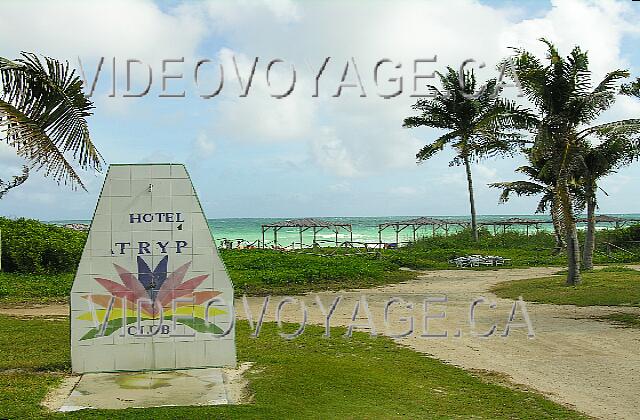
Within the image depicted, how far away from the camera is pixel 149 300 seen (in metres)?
8.27

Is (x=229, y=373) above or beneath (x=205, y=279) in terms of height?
beneath

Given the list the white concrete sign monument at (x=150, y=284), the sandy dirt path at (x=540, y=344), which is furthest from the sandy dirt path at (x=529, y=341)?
the white concrete sign monument at (x=150, y=284)

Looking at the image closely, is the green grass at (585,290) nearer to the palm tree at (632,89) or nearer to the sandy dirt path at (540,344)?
the sandy dirt path at (540,344)


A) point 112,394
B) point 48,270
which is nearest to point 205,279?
point 112,394

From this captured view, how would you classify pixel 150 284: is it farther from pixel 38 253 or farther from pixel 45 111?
pixel 38 253

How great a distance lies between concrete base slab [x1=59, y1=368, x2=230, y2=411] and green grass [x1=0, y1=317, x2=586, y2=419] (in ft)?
0.99

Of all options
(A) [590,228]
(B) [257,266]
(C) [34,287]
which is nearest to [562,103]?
(A) [590,228]

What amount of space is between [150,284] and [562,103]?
1253 centimetres

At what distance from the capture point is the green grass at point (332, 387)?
675 centimetres

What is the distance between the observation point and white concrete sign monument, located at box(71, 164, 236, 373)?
8227 millimetres

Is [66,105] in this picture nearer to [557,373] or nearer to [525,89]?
[557,373]

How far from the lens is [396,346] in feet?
35.4

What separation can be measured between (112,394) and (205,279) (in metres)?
1.68

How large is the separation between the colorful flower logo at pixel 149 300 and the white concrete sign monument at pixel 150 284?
0.5 inches
